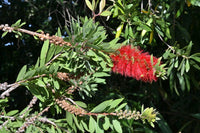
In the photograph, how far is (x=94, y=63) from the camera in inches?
51.0

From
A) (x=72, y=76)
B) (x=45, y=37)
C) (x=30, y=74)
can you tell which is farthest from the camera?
(x=72, y=76)

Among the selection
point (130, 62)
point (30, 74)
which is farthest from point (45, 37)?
point (130, 62)

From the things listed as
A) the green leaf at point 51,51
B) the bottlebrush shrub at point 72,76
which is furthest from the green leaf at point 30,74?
the green leaf at point 51,51

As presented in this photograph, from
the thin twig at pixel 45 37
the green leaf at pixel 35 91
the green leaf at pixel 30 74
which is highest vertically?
the thin twig at pixel 45 37

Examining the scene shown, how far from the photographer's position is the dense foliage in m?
1.23

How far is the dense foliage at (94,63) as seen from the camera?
123 cm

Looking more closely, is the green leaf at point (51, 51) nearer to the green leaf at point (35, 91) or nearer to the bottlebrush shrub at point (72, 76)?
the bottlebrush shrub at point (72, 76)

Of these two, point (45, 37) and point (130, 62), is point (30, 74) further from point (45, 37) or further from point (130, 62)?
point (130, 62)

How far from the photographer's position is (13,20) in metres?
2.39

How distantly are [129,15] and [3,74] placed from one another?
4.36 ft

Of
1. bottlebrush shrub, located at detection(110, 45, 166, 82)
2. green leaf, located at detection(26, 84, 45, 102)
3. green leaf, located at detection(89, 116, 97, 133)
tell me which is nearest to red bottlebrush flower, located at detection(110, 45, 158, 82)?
bottlebrush shrub, located at detection(110, 45, 166, 82)

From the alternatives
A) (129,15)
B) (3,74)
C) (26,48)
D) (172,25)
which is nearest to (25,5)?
(26,48)

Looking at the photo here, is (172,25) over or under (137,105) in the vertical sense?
over

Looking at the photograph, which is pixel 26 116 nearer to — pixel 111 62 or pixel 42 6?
pixel 111 62
